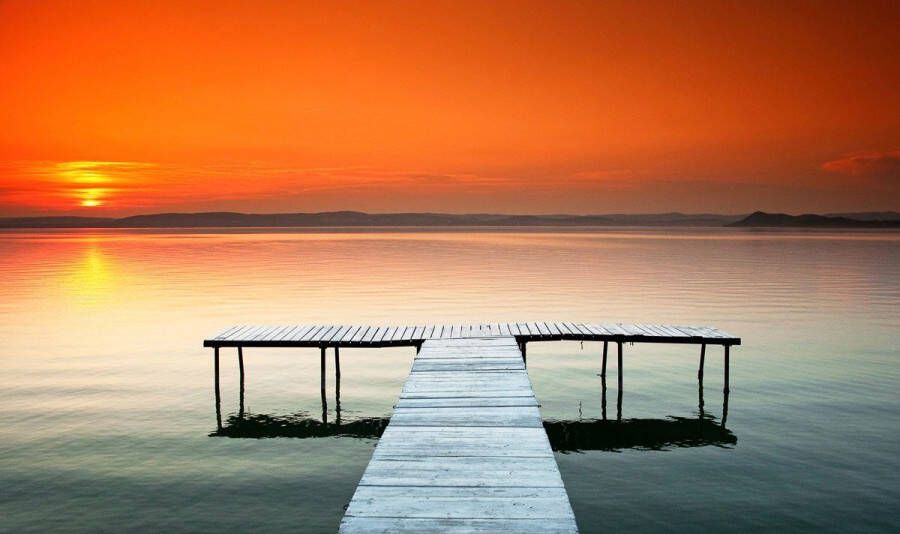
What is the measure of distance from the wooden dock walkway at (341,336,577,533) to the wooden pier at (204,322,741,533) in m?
0.01

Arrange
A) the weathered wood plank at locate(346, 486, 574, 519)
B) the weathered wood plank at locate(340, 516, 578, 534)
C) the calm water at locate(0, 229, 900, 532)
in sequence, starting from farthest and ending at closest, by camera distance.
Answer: the calm water at locate(0, 229, 900, 532), the weathered wood plank at locate(346, 486, 574, 519), the weathered wood plank at locate(340, 516, 578, 534)

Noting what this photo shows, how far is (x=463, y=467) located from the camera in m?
8.36

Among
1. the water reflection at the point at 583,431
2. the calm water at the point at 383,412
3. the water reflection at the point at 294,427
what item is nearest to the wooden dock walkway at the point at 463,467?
the calm water at the point at 383,412

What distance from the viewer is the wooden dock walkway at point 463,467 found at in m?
6.86

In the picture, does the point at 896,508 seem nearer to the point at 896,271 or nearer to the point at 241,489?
the point at 241,489

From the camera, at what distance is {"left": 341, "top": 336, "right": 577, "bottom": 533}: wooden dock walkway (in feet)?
22.5

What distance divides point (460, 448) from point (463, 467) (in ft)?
2.39

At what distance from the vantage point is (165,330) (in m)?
28.5

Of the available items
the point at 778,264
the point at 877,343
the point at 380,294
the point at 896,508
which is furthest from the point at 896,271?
the point at 896,508

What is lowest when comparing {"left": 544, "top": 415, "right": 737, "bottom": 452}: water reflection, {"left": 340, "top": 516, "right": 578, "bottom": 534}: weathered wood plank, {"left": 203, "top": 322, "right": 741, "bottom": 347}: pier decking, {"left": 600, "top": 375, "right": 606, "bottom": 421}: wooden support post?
{"left": 544, "top": 415, "right": 737, "bottom": 452}: water reflection

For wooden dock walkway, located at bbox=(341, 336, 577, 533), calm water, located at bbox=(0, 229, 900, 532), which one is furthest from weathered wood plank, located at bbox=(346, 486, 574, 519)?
calm water, located at bbox=(0, 229, 900, 532)

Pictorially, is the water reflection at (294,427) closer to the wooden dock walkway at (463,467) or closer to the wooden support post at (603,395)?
the wooden dock walkway at (463,467)

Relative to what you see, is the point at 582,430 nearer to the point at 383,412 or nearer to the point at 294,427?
the point at 383,412

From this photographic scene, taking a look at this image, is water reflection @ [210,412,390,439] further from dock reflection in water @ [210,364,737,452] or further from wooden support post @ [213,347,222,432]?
wooden support post @ [213,347,222,432]
